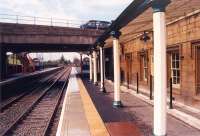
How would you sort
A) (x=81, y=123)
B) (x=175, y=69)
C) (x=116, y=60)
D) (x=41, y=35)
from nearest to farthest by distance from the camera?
1. (x=81, y=123)
2. (x=116, y=60)
3. (x=175, y=69)
4. (x=41, y=35)

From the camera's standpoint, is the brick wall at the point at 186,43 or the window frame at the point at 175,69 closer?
the brick wall at the point at 186,43

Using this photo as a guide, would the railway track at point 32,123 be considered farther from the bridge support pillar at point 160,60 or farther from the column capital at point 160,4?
the column capital at point 160,4

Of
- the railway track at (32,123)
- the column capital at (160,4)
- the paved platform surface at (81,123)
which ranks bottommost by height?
the railway track at (32,123)

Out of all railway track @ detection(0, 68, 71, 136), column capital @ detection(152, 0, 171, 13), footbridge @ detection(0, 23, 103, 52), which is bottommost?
railway track @ detection(0, 68, 71, 136)

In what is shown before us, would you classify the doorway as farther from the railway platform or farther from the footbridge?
the footbridge

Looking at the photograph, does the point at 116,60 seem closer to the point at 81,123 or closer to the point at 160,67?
the point at 81,123

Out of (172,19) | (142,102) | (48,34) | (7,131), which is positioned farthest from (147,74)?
(48,34)

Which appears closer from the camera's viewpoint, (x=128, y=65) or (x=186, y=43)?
(x=186, y=43)

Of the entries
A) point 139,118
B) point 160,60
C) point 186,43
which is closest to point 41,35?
point 186,43

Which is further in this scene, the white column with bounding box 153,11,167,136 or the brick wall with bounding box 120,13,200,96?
the brick wall with bounding box 120,13,200,96

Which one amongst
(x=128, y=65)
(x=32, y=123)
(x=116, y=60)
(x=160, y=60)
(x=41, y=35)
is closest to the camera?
(x=160, y=60)

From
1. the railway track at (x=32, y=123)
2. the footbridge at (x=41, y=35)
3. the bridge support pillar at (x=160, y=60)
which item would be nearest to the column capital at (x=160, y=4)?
the bridge support pillar at (x=160, y=60)

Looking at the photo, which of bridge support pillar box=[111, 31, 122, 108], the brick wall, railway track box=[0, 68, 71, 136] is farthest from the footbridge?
the brick wall

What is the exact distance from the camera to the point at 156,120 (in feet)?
22.6
